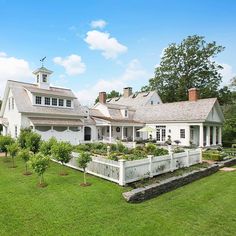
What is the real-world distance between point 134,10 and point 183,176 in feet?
33.2

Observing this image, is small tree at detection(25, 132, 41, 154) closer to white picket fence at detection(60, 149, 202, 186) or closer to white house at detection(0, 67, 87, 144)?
white picket fence at detection(60, 149, 202, 186)

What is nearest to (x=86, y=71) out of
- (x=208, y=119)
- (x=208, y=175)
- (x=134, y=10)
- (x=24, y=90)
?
(x=24, y=90)

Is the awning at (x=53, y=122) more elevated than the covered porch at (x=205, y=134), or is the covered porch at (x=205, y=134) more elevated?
the awning at (x=53, y=122)

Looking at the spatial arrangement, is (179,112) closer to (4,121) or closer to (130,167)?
(130,167)

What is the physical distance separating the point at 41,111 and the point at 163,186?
15428 millimetres

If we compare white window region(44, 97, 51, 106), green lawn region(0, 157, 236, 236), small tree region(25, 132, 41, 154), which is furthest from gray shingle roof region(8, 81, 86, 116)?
green lawn region(0, 157, 236, 236)

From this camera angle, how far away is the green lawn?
582 centimetres

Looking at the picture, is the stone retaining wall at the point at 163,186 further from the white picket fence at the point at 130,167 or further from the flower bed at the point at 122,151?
the flower bed at the point at 122,151

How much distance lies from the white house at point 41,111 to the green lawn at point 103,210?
1112 cm

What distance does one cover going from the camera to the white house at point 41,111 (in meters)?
20.6

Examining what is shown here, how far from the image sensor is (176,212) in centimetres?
705

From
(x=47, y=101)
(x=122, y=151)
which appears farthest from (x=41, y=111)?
(x=122, y=151)


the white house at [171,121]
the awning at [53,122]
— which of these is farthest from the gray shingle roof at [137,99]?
the awning at [53,122]

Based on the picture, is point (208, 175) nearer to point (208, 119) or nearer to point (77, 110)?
point (208, 119)
